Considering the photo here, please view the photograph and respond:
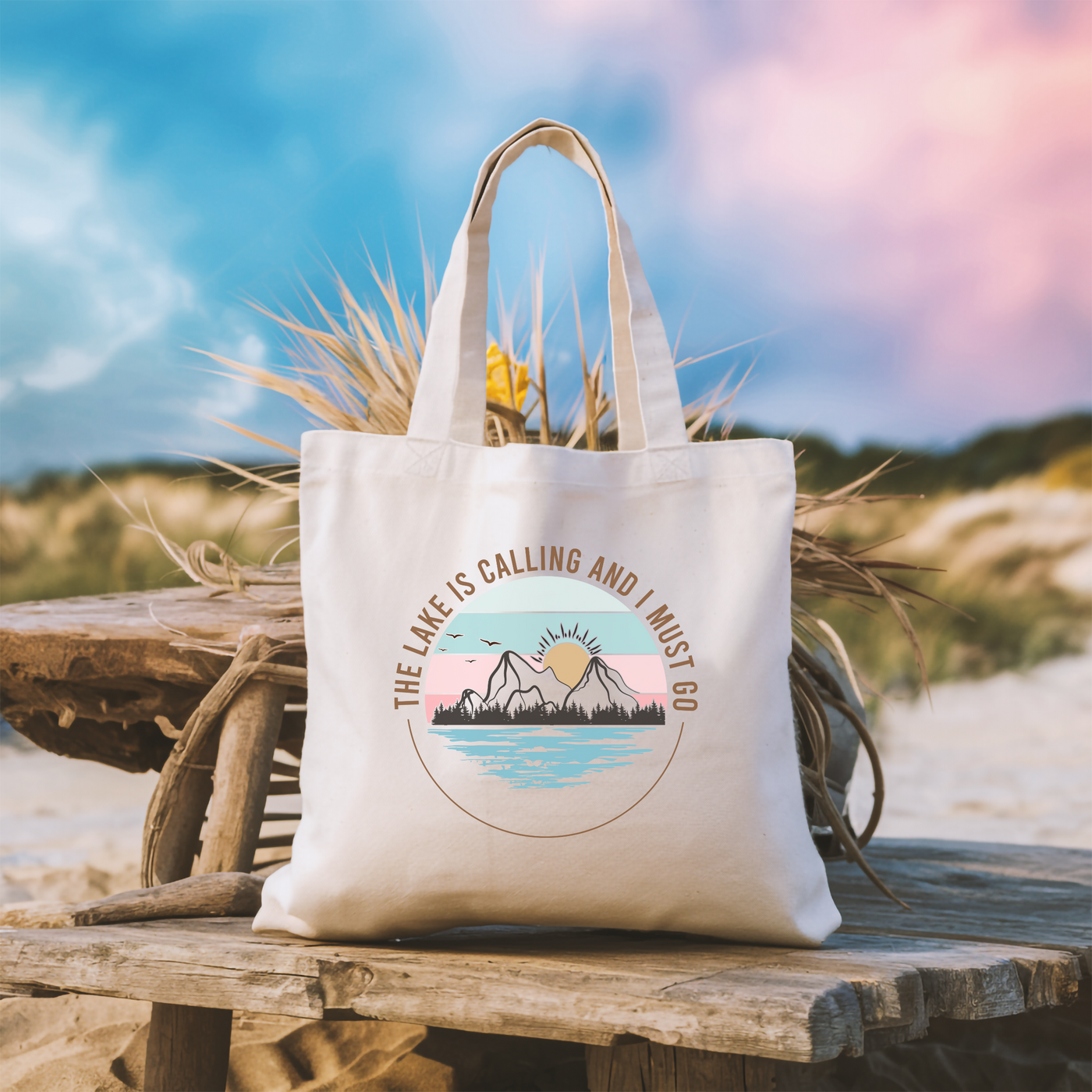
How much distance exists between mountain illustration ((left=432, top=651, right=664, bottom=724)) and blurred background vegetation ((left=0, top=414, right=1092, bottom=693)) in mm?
4192

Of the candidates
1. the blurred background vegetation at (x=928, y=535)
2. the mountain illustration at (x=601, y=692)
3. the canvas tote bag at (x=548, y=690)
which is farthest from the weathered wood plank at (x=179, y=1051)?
the blurred background vegetation at (x=928, y=535)

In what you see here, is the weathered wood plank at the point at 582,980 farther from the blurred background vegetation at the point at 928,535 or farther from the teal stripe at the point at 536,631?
the blurred background vegetation at the point at 928,535

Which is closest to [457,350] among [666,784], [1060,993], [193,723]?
[666,784]

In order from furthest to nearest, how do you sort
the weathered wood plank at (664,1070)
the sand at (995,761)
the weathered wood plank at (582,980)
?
the sand at (995,761) → the weathered wood plank at (664,1070) → the weathered wood plank at (582,980)

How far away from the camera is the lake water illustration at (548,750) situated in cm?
75

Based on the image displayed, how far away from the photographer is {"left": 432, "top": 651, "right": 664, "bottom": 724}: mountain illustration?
0.76m

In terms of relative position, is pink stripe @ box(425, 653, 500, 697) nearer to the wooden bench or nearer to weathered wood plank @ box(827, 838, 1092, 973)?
the wooden bench

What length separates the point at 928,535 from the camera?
5812mm

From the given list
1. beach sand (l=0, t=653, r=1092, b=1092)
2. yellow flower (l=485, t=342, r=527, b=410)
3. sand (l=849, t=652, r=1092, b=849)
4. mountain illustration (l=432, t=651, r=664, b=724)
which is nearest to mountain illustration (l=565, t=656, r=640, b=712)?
mountain illustration (l=432, t=651, r=664, b=724)

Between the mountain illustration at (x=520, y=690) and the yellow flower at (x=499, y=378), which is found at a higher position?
the yellow flower at (x=499, y=378)

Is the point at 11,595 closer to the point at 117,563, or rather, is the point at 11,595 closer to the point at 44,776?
the point at 117,563

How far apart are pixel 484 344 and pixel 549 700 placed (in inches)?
12.5

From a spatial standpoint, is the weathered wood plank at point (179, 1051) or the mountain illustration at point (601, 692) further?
the weathered wood plank at point (179, 1051)

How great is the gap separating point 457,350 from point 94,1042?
99cm
